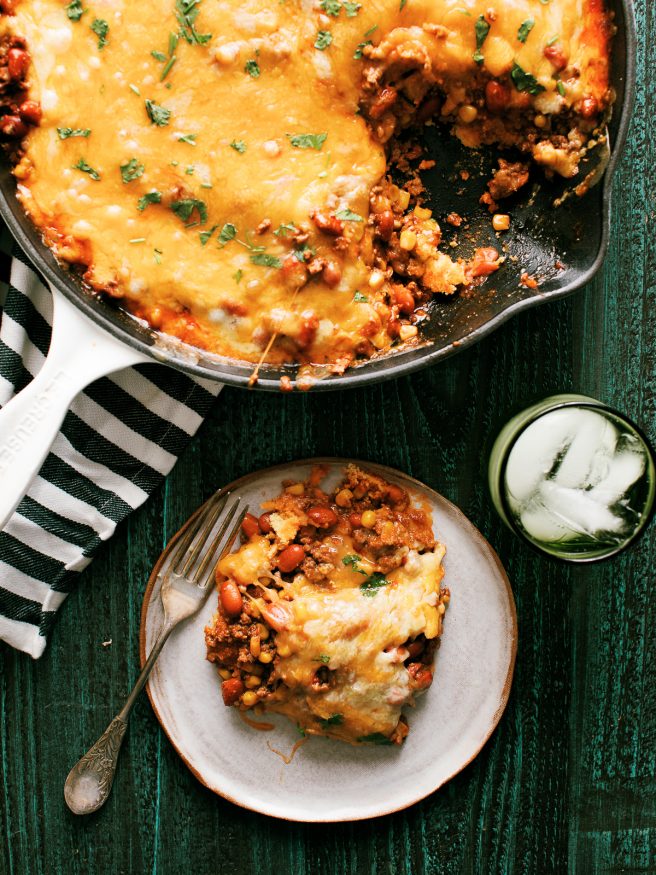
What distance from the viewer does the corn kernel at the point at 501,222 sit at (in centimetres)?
265

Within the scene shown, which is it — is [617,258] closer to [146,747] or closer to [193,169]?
[193,169]

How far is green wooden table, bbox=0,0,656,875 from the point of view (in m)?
2.79

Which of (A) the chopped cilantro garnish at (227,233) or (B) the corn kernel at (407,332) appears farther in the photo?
(B) the corn kernel at (407,332)

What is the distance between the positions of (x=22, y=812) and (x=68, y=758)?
28 centimetres

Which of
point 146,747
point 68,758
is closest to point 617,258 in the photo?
point 146,747

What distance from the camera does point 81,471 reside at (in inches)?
108

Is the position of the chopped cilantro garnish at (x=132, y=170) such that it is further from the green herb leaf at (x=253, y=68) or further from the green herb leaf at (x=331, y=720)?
the green herb leaf at (x=331, y=720)

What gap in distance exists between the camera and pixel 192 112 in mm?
2309

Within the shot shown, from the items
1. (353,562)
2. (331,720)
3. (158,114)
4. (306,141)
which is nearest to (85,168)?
(158,114)

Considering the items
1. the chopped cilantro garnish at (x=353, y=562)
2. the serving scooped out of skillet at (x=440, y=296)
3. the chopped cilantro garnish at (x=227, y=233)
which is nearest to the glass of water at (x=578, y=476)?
the serving scooped out of skillet at (x=440, y=296)

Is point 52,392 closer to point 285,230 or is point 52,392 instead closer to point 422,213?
point 285,230

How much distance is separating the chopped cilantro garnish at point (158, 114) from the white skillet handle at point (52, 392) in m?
0.60

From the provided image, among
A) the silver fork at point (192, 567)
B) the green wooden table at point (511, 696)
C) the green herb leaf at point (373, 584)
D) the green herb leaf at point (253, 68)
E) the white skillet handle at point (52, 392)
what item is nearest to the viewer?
the white skillet handle at point (52, 392)

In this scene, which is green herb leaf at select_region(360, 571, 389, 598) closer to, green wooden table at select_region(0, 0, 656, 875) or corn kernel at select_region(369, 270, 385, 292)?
green wooden table at select_region(0, 0, 656, 875)
